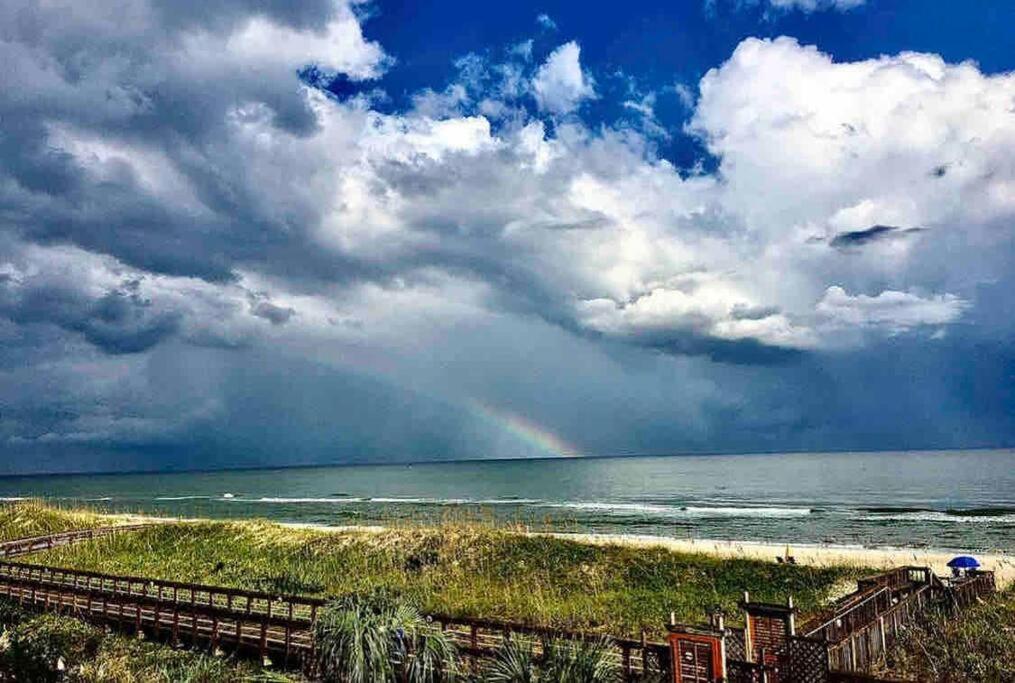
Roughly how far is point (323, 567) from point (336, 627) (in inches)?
859

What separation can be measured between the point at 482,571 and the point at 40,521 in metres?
35.9

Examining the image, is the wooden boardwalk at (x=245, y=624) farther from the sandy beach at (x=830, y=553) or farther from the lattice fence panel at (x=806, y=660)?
the sandy beach at (x=830, y=553)

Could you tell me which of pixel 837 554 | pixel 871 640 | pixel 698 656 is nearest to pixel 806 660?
pixel 698 656

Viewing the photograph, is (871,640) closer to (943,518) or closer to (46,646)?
(46,646)

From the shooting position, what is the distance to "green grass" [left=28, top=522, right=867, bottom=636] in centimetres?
2725

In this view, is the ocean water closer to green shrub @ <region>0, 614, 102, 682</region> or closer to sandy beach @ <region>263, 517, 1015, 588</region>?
sandy beach @ <region>263, 517, 1015, 588</region>

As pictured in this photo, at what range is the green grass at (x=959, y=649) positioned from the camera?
54.2 feet

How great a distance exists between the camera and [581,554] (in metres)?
34.8

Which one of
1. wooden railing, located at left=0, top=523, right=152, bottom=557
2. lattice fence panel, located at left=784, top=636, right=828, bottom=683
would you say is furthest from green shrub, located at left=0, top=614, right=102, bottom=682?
wooden railing, located at left=0, top=523, right=152, bottom=557

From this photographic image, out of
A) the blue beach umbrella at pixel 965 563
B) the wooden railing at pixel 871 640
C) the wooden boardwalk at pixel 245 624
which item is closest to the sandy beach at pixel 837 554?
the blue beach umbrella at pixel 965 563

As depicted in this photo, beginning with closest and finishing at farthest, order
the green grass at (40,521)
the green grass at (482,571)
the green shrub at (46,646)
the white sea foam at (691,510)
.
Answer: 1. the green shrub at (46,646)
2. the green grass at (482,571)
3. the green grass at (40,521)
4. the white sea foam at (691,510)

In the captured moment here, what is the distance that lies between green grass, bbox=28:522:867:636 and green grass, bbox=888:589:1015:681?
6.66 m

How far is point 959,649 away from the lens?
17.8 meters

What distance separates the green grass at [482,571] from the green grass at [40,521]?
851cm
